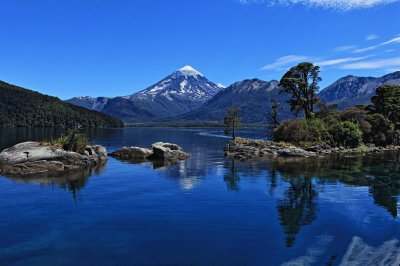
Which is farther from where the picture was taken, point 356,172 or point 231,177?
point 356,172

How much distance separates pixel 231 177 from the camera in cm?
4950

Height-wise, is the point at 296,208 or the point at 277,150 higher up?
A: the point at 277,150

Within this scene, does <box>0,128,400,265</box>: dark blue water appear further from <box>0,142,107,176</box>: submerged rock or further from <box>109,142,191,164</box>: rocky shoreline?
<box>109,142,191,164</box>: rocky shoreline

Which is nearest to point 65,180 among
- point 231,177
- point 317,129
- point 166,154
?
point 231,177

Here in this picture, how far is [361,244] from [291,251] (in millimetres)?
4911

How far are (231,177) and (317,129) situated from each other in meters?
48.2

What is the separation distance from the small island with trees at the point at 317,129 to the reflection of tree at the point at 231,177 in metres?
15.7

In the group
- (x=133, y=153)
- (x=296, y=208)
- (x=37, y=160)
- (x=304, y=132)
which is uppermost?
(x=304, y=132)

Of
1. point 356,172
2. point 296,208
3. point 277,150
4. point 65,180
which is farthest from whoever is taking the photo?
point 277,150

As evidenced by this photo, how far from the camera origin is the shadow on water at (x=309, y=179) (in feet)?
101

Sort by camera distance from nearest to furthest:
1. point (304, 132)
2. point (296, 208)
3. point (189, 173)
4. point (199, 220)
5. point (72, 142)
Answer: point (199, 220)
point (296, 208)
point (189, 173)
point (72, 142)
point (304, 132)

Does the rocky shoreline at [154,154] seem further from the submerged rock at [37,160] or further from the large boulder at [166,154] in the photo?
the submerged rock at [37,160]

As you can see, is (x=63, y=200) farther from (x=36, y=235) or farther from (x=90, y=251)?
(x=90, y=251)

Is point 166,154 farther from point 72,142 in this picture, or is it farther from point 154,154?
point 72,142
